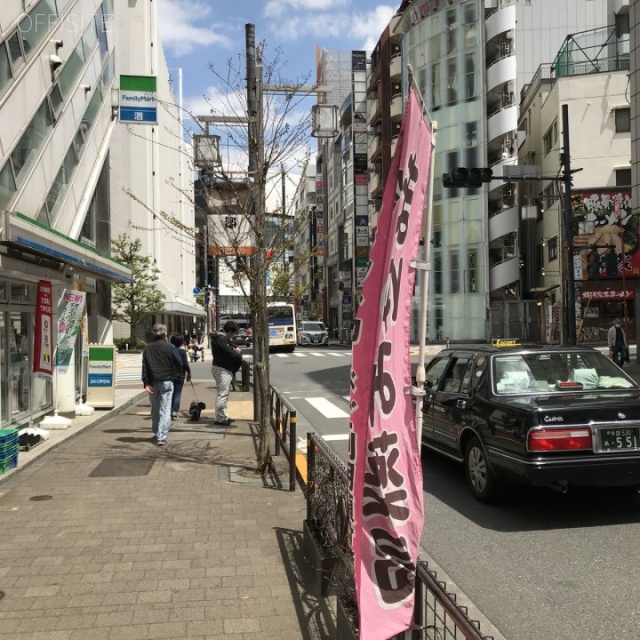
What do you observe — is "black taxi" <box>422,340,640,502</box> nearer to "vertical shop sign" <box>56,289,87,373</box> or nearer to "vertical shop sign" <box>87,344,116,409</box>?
"vertical shop sign" <box>56,289,87,373</box>

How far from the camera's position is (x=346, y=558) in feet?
11.9

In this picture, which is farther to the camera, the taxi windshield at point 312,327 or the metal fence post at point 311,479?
the taxi windshield at point 312,327

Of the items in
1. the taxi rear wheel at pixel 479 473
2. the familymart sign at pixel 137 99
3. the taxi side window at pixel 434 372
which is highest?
the familymart sign at pixel 137 99

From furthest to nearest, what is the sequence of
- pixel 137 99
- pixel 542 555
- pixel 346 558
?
pixel 137 99 → pixel 542 555 → pixel 346 558

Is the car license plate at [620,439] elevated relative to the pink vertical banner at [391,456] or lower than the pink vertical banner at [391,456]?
lower

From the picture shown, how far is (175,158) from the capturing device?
5406 centimetres

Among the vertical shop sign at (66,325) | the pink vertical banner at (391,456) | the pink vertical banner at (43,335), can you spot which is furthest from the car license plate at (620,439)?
the vertical shop sign at (66,325)

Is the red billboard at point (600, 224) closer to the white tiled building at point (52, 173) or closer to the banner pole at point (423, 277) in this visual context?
the white tiled building at point (52, 173)

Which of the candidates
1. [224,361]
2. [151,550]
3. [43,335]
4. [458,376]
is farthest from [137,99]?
[151,550]

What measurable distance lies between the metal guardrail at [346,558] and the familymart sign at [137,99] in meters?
11.9

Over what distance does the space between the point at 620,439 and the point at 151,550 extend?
4115 millimetres

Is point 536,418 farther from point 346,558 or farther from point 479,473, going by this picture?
point 346,558

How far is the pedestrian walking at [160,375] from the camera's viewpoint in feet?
29.1

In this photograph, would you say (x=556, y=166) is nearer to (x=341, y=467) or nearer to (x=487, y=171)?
(x=487, y=171)
